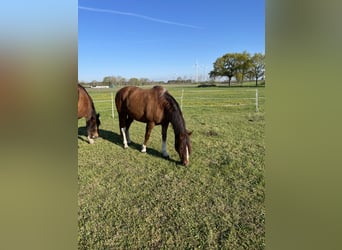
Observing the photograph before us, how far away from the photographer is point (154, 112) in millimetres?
3654

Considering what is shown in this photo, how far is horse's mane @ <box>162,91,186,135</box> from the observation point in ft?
10.2

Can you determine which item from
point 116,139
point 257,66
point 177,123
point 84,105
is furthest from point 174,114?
point 257,66

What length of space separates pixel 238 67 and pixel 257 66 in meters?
0.20

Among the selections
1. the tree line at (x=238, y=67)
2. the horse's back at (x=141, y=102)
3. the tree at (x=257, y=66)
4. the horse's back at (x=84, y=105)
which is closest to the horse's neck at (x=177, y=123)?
the horse's back at (x=141, y=102)

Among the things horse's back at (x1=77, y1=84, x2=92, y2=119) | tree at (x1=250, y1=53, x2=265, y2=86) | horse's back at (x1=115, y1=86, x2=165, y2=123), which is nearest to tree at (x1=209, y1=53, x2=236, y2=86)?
tree at (x1=250, y1=53, x2=265, y2=86)

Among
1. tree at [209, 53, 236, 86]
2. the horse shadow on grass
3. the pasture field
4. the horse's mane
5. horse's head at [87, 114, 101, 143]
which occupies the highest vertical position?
tree at [209, 53, 236, 86]

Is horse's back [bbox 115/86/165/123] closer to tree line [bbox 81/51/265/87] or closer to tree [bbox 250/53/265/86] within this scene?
tree line [bbox 81/51/265/87]

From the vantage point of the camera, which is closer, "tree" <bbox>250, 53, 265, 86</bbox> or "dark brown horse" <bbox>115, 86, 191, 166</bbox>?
"tree" <bbox>250, 53, 265, 86</bbox>

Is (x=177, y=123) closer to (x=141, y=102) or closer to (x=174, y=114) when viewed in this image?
(x=174, y=114)

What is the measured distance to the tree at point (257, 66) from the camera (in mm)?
644

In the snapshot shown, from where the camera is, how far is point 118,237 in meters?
1.76

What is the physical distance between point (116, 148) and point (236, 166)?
2.07 metres
